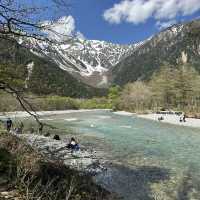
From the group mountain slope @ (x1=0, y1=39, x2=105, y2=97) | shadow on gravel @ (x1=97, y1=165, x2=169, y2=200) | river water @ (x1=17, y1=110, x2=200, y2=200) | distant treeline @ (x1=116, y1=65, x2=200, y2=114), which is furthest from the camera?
distant treeline @ (x1=116, y1=65, x2=200, y2=114)

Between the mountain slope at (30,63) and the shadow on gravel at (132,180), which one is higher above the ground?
the mountain slope at (30,63)

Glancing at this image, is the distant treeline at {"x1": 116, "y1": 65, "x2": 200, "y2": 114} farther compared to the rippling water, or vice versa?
the distant treeline at {"x1": 116, "y1": 65, "x2": 200, "y2": 114}

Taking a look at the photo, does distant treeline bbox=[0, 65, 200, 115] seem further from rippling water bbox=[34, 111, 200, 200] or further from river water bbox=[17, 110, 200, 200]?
river water bbox=[17, 110, 200, 200]

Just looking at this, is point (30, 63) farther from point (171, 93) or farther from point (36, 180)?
point (171, 93)

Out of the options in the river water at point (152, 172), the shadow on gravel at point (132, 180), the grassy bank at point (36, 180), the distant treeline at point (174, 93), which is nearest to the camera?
the grassy bank at point (36, 180)

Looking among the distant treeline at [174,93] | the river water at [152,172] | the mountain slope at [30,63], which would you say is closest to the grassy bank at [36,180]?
the mountain slope at [30,63]

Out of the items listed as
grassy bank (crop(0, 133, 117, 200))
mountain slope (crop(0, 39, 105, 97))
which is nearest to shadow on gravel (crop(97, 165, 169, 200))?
grassy bank (crop(0, 133, 117, 200))

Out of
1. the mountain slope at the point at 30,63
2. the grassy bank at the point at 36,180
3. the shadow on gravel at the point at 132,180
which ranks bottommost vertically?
the shadow on gravel at the point at 132,180

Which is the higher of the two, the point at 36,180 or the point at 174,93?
the point at 174,93

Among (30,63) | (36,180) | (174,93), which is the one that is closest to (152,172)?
(36,180)

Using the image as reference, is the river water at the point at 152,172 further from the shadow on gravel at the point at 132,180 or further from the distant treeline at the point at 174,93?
the distant treeline at the point at 174,93

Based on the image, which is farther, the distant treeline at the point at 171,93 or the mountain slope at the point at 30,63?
the distant treeline at the point at 171,93

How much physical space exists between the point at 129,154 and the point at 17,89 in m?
22.8

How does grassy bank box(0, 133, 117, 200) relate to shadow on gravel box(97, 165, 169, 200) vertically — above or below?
above
